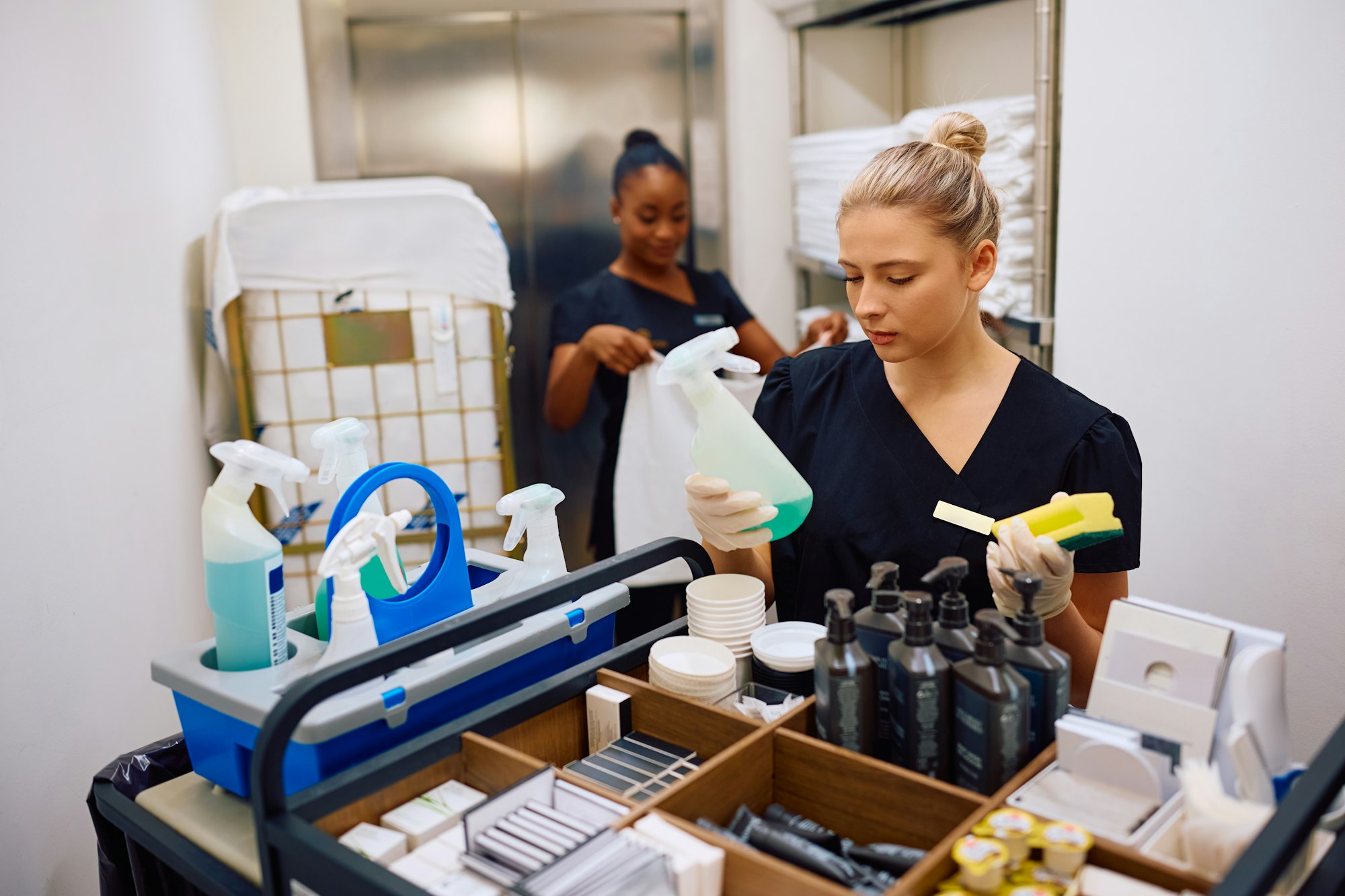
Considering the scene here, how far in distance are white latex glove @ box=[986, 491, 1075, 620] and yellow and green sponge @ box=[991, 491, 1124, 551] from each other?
0.01 meters

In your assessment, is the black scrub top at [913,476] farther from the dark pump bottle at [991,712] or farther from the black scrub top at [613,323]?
the black scrub top at [613,323]

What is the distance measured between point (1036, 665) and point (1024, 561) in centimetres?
14

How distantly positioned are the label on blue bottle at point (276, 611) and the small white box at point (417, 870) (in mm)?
313

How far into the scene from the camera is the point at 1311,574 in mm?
1629

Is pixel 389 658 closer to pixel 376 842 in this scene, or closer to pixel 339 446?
pixel 376 842

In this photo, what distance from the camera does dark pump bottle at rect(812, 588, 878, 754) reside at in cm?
96

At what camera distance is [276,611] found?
1.13 m

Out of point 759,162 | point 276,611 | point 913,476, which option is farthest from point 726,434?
point 759,162

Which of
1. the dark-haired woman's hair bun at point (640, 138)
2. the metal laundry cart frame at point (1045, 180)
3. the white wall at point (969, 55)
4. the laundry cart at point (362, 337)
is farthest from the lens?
the dark-haired woman's hair bun at point (640, 138)

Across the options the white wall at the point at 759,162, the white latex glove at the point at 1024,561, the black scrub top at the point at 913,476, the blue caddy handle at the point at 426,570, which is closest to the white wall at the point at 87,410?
the blue caddy handle at the point at 426,570

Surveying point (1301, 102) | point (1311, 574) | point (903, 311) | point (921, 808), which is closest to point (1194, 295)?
point (1301, 102)

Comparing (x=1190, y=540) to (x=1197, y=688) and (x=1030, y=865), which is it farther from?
(x=1030, y=865)

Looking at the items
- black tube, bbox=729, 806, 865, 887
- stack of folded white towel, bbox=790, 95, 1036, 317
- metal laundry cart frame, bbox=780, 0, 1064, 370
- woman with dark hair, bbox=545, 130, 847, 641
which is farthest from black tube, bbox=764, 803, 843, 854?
woman with dark hair, bbox=545, 130, 847, 641

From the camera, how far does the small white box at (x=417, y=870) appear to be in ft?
2.93
